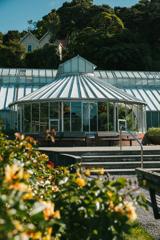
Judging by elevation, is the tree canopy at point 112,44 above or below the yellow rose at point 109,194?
above

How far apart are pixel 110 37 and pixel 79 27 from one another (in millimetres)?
17074

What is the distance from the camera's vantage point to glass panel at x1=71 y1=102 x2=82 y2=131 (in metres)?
27.6

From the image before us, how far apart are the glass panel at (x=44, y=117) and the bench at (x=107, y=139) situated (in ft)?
11.6

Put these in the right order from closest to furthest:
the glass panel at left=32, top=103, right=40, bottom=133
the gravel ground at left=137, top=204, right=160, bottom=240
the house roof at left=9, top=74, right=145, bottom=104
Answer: the gravel ground at left=137, top=204, right=160, bottom=240
the house roof at left=9, top=74, right=145, bottom=104
the glass panel at left=32, top=103, right=40, bottom=133

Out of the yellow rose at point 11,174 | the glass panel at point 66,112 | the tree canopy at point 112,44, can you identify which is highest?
the tree canopy at point 112,44

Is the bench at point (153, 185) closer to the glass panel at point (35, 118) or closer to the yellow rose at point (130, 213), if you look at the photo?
the yellow rose at point (130, 213)

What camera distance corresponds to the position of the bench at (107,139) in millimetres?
25766

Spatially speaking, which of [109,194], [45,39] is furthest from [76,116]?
[45,39]

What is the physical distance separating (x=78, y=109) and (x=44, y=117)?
2091 millimetres

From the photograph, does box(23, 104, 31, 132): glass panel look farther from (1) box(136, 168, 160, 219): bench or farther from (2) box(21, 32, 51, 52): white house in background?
(2) box(21, 32, 51, 52): white house in background

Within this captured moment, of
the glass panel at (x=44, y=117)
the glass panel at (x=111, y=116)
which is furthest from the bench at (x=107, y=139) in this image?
the glass panel at (x=44, y=117)

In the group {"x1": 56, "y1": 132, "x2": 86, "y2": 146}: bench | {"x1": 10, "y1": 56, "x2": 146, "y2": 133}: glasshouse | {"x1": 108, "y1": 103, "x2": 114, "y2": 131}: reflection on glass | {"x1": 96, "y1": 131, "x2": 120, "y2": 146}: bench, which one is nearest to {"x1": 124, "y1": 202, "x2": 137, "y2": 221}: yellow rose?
{"x1": 56, "y1": 132, "x2": 86, "y2": 146}: bench

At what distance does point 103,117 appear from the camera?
28.2 m

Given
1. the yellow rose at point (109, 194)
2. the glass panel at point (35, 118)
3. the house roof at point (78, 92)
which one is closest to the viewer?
the yellow rose at point (109, 194)
